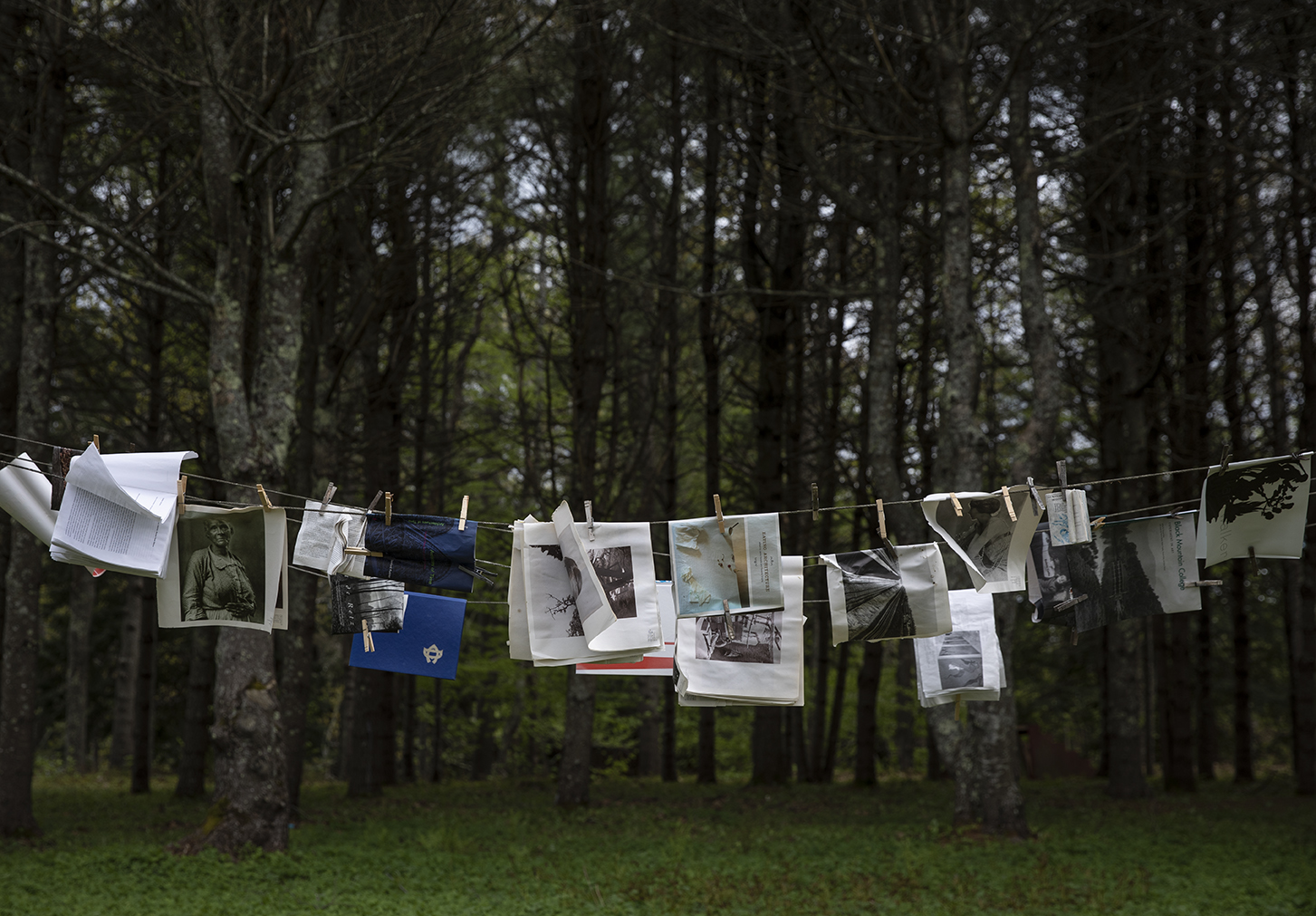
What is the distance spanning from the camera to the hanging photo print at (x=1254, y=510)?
466cm

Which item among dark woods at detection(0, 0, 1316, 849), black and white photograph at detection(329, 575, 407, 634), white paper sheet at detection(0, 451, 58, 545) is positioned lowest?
black and white photograph at detection(329, 575, 407, 634)

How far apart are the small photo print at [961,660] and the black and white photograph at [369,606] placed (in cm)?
304

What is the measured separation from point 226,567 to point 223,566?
14 millimetres

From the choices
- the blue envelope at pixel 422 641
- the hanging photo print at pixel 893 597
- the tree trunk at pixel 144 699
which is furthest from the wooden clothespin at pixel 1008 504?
the tree trunk at pixel 144 699

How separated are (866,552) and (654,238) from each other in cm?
1119

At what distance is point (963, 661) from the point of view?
570 centimetres

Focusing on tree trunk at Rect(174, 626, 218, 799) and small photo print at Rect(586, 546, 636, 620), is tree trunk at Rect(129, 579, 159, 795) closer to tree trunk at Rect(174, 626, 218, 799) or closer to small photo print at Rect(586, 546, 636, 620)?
tree trunk at Rect(174, 626, 218, 799)

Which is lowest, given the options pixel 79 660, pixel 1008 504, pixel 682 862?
pixel 682 862

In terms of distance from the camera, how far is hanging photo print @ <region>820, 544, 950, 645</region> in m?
5.01

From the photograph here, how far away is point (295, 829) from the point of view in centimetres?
1024

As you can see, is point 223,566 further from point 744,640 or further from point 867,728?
point 867,728

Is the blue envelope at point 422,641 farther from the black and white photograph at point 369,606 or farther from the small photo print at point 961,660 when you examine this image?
the small photo print at point 961,660

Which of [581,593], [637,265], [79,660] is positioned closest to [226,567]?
[581,593]

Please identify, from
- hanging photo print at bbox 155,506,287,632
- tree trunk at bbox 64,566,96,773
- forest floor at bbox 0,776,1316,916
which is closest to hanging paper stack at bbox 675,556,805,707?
hanging photo print at bbox 155,506,287,632
